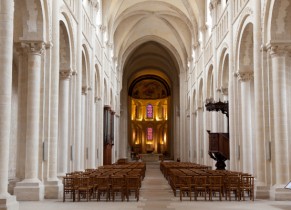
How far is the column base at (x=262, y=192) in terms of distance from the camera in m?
16.2

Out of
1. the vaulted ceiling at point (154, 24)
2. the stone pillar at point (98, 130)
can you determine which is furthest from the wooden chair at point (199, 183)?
the vaulted ceiling at point (154, 24)

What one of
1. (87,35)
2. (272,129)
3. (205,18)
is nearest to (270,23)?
(272,129)

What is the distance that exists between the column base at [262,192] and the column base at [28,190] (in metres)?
7.87

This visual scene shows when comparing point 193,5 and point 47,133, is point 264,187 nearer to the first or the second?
point 47,133

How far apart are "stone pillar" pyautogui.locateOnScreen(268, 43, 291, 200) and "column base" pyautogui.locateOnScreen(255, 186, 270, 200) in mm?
630

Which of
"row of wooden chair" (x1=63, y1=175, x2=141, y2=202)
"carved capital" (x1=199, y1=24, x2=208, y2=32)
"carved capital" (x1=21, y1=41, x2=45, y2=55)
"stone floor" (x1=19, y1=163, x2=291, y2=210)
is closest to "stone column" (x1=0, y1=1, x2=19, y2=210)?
"stone floor" (x1=19, y1=163, x2=291, y2=210)

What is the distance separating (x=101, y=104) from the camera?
32500 millimetres

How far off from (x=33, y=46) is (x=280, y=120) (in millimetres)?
9237

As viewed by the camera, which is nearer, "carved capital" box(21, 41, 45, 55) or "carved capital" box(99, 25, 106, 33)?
"carved capital" box(21, 41, 45, 55)

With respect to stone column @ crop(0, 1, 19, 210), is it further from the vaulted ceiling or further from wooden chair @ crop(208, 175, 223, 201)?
the vaulted ceiling

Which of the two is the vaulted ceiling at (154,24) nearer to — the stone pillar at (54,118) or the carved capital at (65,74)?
the carved capital at (65,74)

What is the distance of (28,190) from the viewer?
14.9 metres

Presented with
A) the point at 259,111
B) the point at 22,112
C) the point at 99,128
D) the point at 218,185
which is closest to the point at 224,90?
the point at 99,128

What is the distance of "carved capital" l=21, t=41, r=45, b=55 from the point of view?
15672 millimetres
